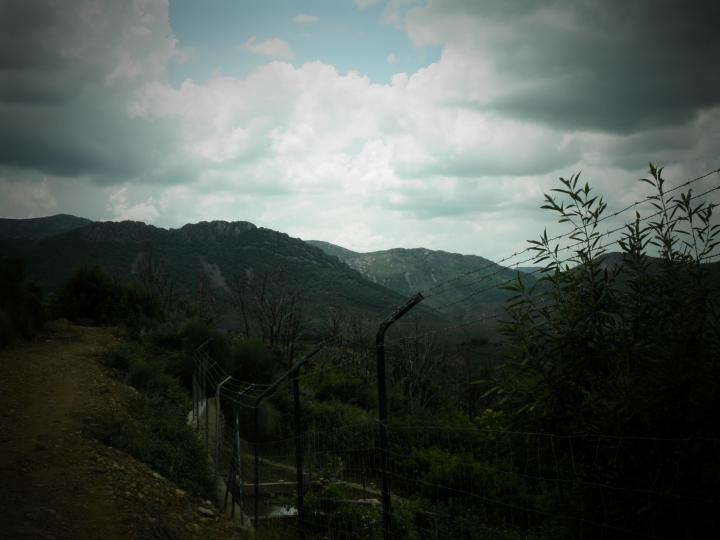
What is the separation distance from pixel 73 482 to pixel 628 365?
26.3 feet

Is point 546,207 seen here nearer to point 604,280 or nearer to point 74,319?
point 604,280

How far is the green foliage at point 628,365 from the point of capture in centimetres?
278

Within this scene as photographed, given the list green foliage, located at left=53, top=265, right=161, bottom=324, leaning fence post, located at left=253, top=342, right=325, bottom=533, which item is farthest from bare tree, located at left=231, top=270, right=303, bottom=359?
leaning fence post, located at left=253, top=342, right=325, bottom=533

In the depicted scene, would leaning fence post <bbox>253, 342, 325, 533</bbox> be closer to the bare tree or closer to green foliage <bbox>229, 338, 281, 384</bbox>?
green foliage <bbox>229, 338, 281, 384</bbox>

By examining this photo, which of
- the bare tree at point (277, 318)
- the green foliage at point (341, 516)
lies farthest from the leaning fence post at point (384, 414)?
the bare tree at point (277, 318)

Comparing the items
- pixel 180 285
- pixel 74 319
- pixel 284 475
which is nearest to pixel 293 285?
pixel 180 285

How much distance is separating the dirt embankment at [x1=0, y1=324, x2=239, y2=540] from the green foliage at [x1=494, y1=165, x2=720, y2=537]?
5779mm

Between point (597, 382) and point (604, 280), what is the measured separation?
2.38 feet

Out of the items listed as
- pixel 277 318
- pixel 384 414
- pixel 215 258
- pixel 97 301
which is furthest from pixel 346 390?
pixel 215 258

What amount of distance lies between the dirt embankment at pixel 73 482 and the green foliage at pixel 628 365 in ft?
19.0

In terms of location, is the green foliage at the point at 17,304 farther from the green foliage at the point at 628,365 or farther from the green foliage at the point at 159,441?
the green foliage at the point at 628,365

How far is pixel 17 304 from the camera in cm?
1820

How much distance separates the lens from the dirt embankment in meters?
6.44

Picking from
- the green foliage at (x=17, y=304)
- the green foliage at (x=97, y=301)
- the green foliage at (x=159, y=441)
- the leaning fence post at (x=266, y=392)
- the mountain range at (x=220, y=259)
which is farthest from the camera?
the mountain range at (x=220, y=259)
